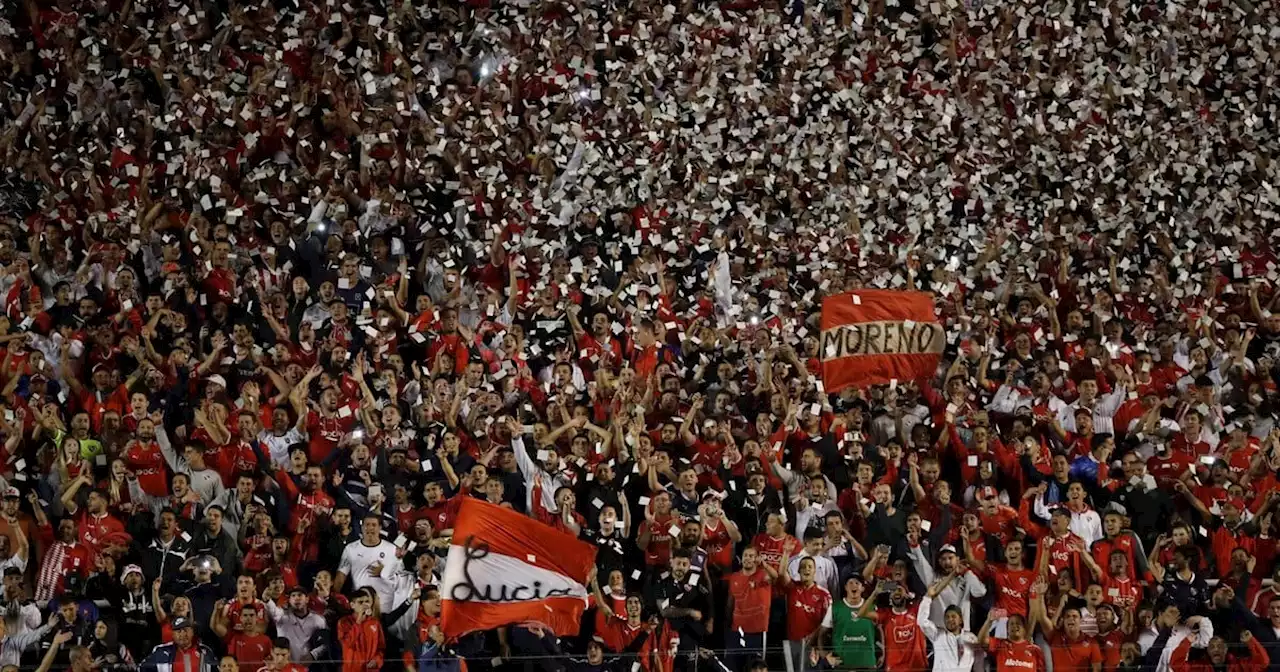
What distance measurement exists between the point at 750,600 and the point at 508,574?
1.52 metres

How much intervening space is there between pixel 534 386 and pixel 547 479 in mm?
1160

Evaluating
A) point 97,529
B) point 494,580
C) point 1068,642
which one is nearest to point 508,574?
point 494,580

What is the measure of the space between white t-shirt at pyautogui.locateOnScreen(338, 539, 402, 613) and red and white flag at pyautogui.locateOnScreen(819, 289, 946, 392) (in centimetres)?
339

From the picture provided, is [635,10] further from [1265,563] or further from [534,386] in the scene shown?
[1265,563]

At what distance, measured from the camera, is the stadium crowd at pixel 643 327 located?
10.3 m

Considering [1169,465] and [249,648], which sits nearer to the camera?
[249,648]

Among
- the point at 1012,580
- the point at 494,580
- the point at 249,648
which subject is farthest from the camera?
the point at 1012,580

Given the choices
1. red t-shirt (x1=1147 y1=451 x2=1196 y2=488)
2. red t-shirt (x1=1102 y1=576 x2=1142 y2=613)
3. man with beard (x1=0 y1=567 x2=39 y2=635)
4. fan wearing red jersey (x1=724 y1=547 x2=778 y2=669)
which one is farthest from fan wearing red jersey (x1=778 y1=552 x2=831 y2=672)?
man with beard (x1=0 y1=567 x2=39 y2=635)

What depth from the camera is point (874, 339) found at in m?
12.3

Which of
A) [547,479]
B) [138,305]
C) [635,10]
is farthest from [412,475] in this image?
[635,10]

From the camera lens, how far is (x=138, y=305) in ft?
40.5

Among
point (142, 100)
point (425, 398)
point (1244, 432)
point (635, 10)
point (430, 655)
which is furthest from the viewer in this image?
point (635, 10)

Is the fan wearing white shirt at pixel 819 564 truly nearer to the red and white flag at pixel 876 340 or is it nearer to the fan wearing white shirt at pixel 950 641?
the fan wearing white shirt at pixel 950 641

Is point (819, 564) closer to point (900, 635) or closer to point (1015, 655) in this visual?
point (900, 635)
